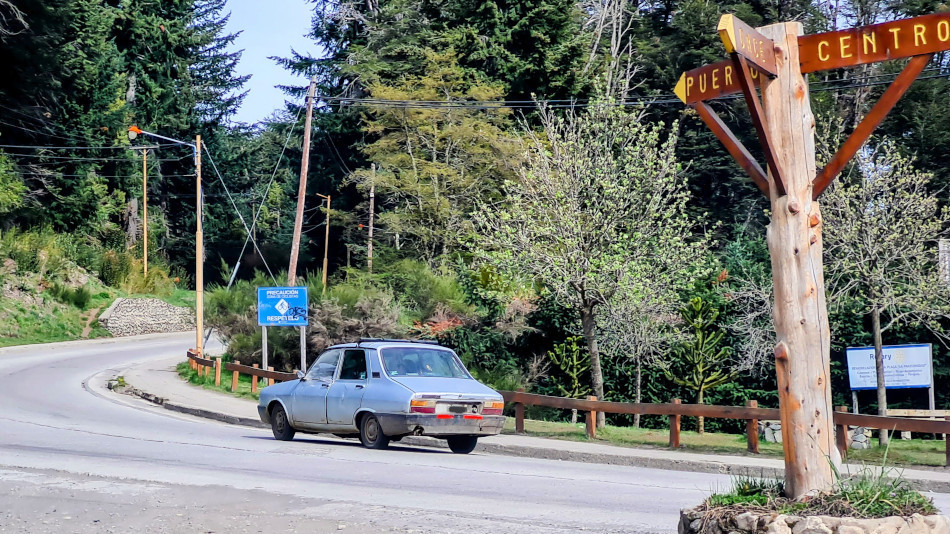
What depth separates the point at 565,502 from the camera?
11.0 meters

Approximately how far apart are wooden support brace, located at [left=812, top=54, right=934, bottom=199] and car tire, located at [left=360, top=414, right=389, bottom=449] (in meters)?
10.7

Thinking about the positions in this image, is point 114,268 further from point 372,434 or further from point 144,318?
point 372,434

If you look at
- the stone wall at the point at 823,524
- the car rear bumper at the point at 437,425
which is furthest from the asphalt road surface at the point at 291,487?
the stone wall at the point at 823,524

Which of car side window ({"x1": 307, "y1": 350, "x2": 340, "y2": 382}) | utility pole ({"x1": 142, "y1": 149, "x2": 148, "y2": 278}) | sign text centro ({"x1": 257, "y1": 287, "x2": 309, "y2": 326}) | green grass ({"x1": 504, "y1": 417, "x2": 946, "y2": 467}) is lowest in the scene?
green grass ({"x1": 504, "y1": 417, "x2": 946, "y2": 467})

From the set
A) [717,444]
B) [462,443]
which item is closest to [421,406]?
[462,443]

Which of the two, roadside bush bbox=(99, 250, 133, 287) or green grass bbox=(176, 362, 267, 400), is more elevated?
roadside bush bbox=(99, 250, 133, 287)

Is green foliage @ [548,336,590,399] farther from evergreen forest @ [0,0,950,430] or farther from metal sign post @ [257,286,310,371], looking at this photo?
metal sign post @ [257,286,310,371]

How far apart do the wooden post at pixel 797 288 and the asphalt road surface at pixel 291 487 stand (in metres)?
2.88

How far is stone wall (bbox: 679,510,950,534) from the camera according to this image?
5766 millimetres

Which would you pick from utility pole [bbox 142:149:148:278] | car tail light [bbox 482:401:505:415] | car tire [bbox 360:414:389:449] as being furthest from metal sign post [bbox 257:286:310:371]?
utility pole [bbox 142:149:148:278]

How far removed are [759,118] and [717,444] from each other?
43.5ft

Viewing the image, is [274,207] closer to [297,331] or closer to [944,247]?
[297,331]

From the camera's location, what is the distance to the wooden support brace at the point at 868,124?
21.5 ft

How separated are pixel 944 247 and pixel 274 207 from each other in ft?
247
